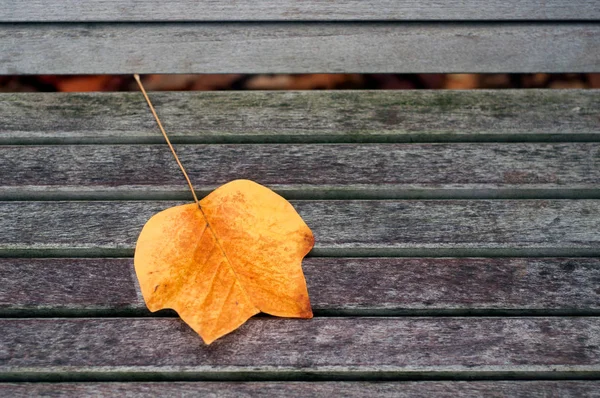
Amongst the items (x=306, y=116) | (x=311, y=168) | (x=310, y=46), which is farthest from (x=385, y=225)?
(x=310, y=46)

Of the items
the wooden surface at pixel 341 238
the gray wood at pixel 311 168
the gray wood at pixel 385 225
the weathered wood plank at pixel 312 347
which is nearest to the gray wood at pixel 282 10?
the wooden surface at pixel 341 238

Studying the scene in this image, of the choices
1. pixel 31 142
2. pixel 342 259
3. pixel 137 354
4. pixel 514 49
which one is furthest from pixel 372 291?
pixel 31 142

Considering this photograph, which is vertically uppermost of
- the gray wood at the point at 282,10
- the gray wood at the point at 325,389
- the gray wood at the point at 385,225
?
the gray wood at the point at 282,10

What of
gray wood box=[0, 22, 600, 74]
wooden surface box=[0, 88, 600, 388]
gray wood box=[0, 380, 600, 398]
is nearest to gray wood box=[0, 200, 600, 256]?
wooden surface box=[0, 88, 600, 388]

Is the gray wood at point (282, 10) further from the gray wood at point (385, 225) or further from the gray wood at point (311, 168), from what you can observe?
the gray wood at point (385, 225)

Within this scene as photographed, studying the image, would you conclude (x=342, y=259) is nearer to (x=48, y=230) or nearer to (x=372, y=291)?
(x=372, y=291)

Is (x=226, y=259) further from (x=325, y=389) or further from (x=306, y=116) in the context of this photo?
(x=306, y=116)
